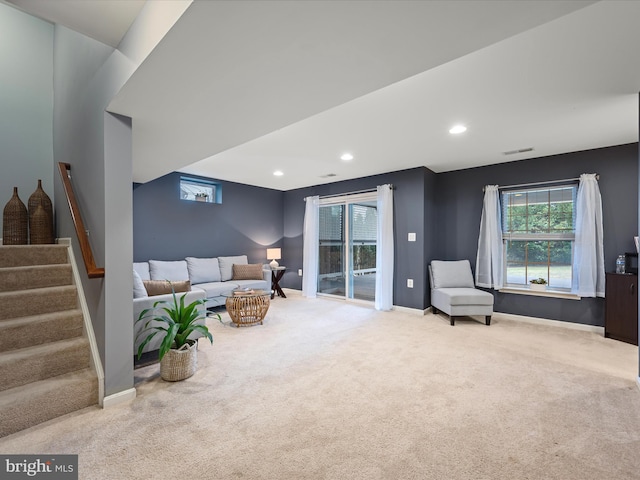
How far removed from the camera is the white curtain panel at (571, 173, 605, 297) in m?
3.64

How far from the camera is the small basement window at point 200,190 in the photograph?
5.32 m

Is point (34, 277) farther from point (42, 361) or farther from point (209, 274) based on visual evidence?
point (209, 274)

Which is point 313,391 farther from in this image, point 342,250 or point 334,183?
point 334,183

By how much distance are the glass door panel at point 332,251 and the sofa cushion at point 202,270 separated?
213 centimetres

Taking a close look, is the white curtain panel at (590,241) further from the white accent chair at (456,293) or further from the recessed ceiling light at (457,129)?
the recessed ceiling light at (457,129)

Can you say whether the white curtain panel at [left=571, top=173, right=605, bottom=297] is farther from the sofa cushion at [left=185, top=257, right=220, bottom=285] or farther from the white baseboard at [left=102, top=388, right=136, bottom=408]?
the sofa cushion at [left=185, top=257, right=220, bottom=285]

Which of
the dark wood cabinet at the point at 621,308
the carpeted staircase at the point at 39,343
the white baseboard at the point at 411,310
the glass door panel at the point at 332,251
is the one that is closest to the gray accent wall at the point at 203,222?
Result: the glass door panel at the point at 332,251

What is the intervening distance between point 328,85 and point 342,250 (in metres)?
4.30

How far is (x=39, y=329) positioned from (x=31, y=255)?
889 millimetres

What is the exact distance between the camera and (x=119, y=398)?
6.69ft

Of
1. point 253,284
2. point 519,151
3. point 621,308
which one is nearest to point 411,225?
point 519,151

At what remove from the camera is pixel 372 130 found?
309 centimetres

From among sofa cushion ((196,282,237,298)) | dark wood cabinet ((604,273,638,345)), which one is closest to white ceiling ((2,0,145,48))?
sofa cushion ((196,282,237,298))

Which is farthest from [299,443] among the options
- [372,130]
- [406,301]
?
[406,301]
